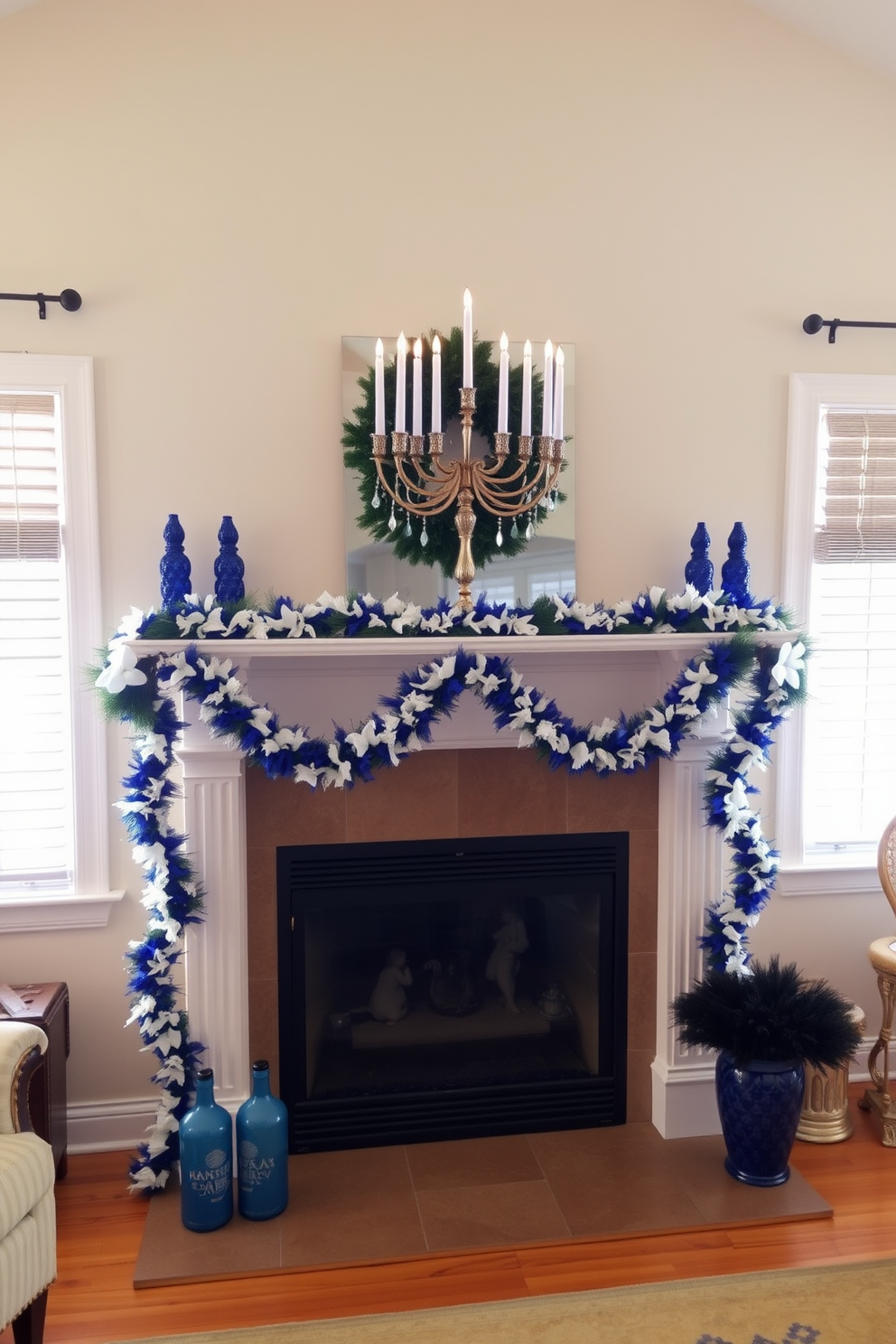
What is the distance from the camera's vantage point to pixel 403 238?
→ 304 cm

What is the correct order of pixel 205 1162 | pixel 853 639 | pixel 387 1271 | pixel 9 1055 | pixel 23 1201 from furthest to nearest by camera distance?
pixel 853 639, pixel 205 1162, pixel 387 1271, pixel 9 1055, pixel 23 1201

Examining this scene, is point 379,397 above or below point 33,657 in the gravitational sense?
above

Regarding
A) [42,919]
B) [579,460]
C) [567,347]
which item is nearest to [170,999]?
[42,919]

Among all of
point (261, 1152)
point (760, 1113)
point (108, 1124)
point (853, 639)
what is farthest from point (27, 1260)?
point (853, 639)

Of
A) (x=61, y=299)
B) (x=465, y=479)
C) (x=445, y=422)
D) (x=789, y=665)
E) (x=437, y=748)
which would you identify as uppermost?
(x=61, y=299)

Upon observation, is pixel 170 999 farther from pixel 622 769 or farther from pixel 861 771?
pixel 861 771

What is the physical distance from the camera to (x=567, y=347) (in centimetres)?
311

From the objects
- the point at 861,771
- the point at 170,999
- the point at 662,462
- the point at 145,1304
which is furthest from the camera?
the point at 861,771

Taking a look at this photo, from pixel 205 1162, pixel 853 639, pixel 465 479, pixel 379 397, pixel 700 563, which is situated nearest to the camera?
pixel 205 1162

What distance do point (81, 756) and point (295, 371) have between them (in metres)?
1.27

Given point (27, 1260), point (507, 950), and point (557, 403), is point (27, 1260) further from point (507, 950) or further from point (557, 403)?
point (557, 403)

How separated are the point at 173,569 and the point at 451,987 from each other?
1.49 metres

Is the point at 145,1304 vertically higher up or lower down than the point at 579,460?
lower down

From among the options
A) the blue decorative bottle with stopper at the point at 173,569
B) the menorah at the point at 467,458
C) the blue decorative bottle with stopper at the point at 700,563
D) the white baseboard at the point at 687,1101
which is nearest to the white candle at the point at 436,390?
the menorah at the point at 467,458
